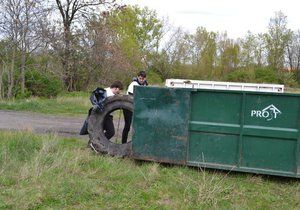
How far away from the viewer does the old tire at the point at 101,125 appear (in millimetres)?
7387

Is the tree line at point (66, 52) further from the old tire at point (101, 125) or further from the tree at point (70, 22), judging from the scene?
the old tire at point (101, 125)

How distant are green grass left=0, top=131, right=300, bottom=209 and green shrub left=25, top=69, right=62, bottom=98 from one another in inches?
529

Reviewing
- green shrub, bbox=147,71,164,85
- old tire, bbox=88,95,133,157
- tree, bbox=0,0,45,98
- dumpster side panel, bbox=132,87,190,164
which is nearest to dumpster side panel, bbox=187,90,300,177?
dumpster side panel, bbox=132,87,190,164

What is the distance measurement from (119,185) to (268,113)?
8.15 feet

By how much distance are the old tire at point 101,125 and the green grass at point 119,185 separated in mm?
370

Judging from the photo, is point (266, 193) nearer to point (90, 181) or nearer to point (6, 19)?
point (90, 181)

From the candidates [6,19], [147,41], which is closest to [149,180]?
[6,19]

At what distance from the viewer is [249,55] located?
5228cm

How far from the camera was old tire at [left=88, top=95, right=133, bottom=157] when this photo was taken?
739 centimetres

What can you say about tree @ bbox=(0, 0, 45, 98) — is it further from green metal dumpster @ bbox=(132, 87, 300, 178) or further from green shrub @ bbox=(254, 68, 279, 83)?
green shrub @ bbox=(254, 68, 279, 83)

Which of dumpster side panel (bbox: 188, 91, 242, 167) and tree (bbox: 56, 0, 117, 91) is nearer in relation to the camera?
dumpster side panel (bbox: 188, 91, 242, 167)

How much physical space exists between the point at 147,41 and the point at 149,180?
40301 millimetres

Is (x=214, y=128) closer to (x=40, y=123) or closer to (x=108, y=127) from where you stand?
(x=108, y=127)

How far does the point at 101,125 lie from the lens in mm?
7707
